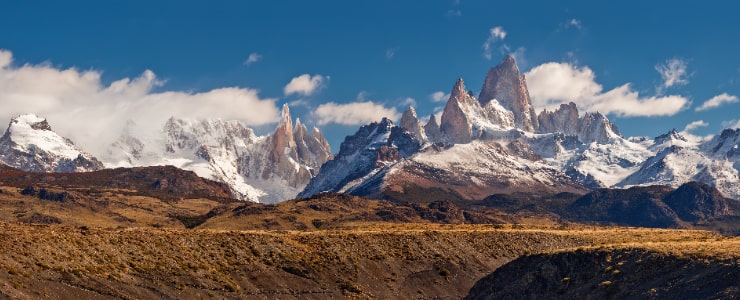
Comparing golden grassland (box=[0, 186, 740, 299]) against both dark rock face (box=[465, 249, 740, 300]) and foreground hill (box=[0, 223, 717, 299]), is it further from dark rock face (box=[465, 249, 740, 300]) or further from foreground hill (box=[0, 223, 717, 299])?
dark rock face (box=[465, 249, 740, 300])

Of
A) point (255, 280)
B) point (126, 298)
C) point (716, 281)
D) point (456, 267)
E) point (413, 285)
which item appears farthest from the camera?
point (456, 267)

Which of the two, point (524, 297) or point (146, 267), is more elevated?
point (146, 267)

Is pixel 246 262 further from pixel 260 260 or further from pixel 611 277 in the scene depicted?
pixel 611 277

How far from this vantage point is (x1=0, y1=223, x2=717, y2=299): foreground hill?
4614 inches

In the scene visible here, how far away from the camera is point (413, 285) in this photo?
15388cm

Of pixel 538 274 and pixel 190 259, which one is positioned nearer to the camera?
pixel 538 274

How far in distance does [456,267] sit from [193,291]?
5721 centimetres

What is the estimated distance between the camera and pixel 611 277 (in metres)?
112

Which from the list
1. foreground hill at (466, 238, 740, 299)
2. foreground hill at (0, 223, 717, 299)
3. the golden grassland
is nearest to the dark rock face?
foreground hill at (466, 238, 740, 299)

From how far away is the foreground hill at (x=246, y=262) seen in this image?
11719cm

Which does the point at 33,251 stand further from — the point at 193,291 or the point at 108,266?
the point at 193,291

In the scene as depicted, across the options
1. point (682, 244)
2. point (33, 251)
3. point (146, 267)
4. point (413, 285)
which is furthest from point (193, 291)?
point (682, 244)

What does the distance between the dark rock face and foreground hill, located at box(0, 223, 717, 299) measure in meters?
24.2

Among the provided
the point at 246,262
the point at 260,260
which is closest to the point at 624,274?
the point at 260,260
